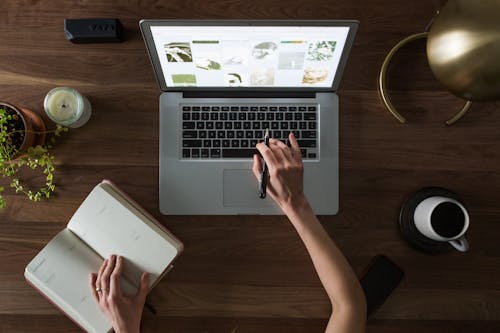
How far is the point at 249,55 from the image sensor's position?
30.0 inches

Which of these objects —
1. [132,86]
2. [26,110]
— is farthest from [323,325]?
[26,110]

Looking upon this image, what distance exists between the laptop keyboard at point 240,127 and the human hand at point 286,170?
59 mm

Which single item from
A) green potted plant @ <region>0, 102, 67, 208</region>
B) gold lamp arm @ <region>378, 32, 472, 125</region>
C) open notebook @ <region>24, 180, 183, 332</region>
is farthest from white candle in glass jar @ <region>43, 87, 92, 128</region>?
gold lamp arm @ <region>378, 32, 472, 125</region>

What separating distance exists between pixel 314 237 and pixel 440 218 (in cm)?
27

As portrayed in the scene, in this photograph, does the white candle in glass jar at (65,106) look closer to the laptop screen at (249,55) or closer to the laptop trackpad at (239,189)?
Result: the laptop screen at (249,55)

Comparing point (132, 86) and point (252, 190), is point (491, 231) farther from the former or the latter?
point (132, 86)

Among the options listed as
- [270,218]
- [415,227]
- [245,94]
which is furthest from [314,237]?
[245,94]

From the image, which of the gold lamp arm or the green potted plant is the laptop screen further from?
the green potted plant

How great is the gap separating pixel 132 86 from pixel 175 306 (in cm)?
52

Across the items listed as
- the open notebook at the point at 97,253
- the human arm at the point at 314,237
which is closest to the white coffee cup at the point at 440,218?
the human arm at the point at 314,237

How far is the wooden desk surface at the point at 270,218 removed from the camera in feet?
2.90

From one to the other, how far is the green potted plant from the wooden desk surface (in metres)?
0.03

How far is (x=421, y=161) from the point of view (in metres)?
0.91

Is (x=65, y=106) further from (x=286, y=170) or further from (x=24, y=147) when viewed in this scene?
(x=286, y=170)
